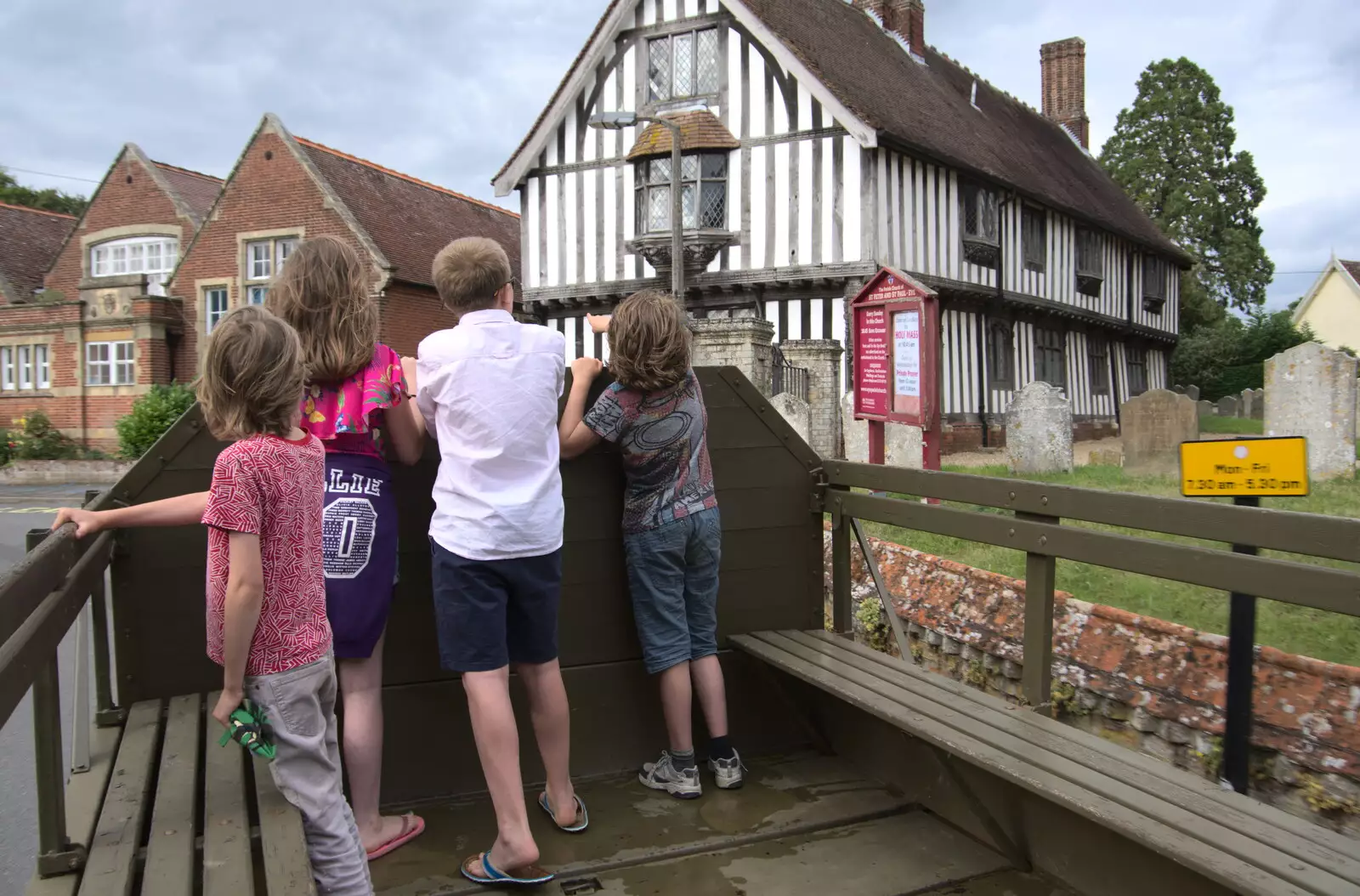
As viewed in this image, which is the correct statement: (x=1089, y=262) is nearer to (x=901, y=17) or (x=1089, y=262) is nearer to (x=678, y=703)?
(x=901, y=17)

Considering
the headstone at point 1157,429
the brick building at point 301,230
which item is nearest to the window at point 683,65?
the brick building at point 301,230

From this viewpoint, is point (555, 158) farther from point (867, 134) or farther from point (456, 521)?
point (456, 521)

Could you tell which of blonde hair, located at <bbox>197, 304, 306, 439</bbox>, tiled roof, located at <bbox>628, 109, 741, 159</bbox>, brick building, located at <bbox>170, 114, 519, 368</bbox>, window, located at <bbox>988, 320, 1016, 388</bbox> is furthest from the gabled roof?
blonde hair, located at <bbox>197, 304, 306, 439</bbox>

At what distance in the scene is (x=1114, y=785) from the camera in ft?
8.46

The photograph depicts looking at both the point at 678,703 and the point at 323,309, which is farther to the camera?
the point at 678,703

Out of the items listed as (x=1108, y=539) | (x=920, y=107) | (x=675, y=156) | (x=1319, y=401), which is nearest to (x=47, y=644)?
(x=1108, y=539)

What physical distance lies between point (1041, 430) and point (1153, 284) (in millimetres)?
19451

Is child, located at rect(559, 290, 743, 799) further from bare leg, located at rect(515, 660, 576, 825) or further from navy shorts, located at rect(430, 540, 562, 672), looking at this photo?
navy shorts, located at rect(430, 540, 562, 672)

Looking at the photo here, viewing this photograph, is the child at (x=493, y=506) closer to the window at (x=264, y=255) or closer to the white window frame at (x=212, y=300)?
the window at (x=264, y=255)

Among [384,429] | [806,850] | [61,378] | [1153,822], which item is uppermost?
[61,378]

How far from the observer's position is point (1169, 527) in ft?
8.88

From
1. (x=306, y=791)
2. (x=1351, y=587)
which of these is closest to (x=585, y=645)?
(x=306, y=791)

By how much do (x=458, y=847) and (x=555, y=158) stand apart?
64.7 feet

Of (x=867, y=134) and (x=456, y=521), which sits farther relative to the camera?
(x=867, y=134)
